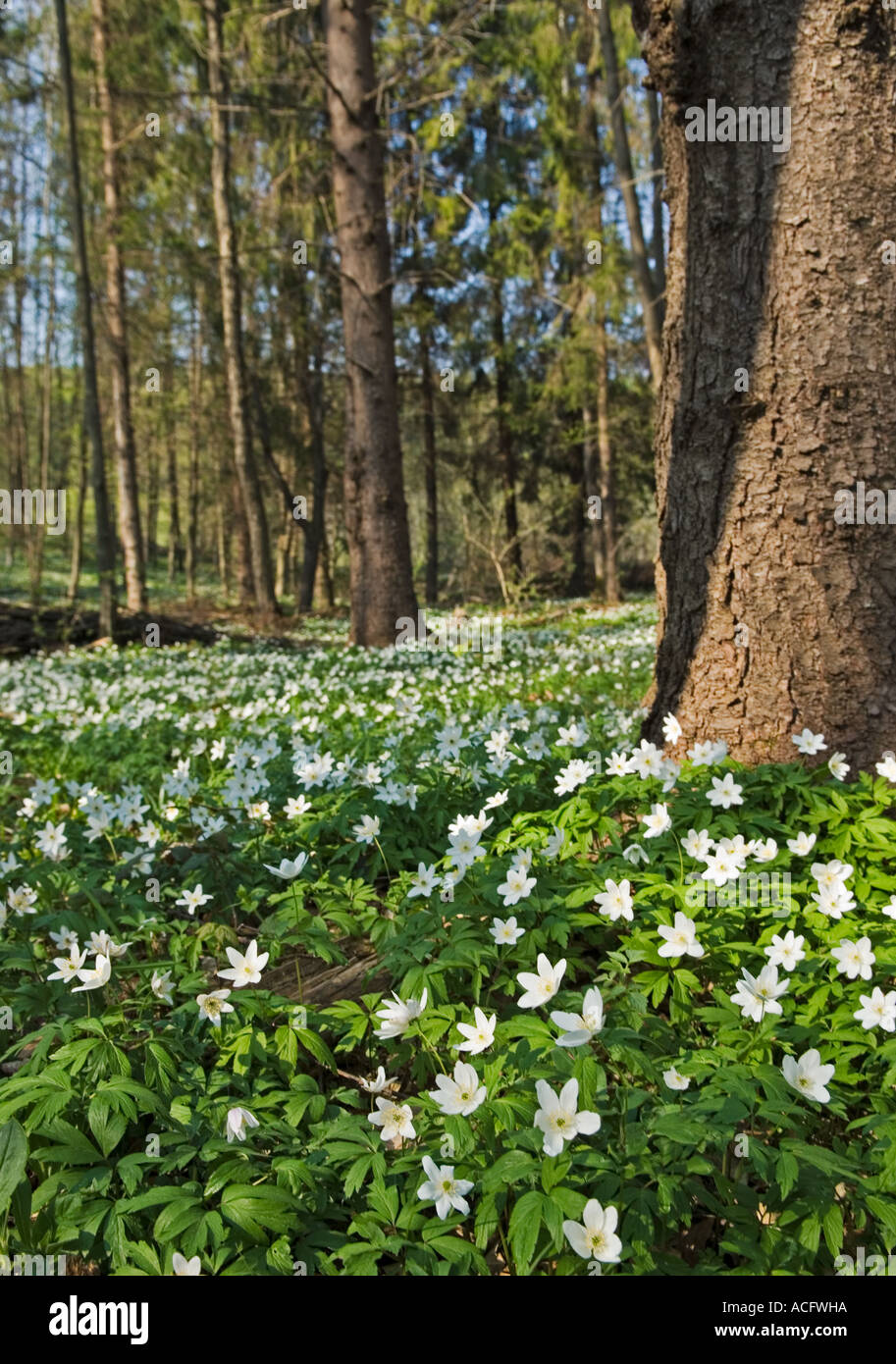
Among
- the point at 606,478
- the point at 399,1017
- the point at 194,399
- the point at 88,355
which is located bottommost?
the point at 399,1017

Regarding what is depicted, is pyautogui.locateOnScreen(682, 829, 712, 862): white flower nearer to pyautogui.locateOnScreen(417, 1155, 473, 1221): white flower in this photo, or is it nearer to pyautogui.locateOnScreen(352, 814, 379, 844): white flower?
pyautogui.locateOnScreen(352, 814, 379, 844): white flower

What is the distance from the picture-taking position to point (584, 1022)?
1.72 meters

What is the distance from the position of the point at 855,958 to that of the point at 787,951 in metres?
0.15

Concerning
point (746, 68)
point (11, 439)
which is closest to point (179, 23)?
point (746, 68)

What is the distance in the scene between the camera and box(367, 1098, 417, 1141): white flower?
5.60 feet

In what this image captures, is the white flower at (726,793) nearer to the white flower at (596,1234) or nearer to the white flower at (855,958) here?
the white flower at (855,958)

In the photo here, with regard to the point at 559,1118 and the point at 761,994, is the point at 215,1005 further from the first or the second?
the point at 761,994

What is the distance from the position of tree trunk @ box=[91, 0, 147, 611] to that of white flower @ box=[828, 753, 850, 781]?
45.8ft

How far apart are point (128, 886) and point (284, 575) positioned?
29177 mm

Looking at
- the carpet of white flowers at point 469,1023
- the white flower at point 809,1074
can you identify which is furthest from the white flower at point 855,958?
the white flower at point 809,1074

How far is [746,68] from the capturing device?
309 centimetres

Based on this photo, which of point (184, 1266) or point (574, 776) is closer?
point (184, 1266)

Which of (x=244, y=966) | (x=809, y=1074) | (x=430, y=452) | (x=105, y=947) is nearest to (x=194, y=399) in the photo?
(x=430, y=452)
